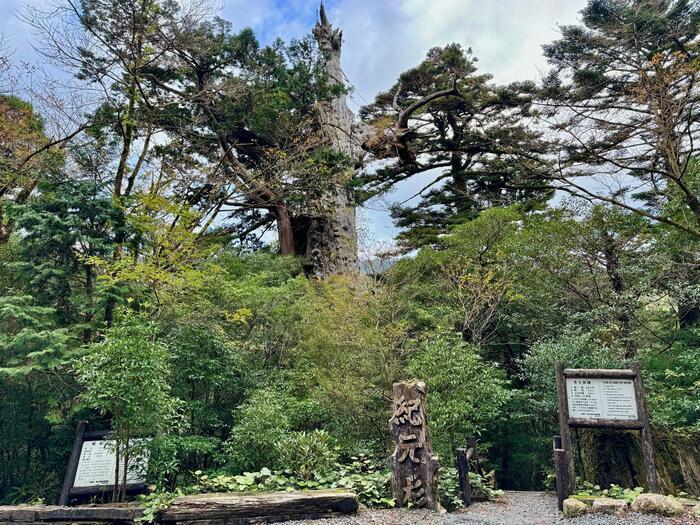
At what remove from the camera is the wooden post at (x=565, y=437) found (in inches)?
180

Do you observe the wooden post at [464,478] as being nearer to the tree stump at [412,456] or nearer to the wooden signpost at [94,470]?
the tree stump at [412,456]

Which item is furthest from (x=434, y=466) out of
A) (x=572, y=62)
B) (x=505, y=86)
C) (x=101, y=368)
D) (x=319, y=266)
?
(x=505, y=86)

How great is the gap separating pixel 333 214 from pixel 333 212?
236mm

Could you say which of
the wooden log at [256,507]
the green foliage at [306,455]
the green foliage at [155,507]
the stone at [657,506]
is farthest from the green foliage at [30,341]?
the stone at [657,506]

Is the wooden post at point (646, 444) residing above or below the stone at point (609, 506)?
above

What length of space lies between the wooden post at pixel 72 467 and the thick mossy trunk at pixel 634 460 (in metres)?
6.48

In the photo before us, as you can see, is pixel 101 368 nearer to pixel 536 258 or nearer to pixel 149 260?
pixel 149 260

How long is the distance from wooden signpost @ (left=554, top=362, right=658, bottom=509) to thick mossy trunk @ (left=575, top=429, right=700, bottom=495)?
127 cm

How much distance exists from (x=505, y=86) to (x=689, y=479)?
9.86 meters

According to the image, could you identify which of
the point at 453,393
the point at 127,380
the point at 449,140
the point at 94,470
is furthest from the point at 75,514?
the point at 449,140

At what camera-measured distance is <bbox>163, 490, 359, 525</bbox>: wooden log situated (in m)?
3.86

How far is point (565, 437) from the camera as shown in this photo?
4875 mm

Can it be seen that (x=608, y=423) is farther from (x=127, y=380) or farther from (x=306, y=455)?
(x=127, y=380)

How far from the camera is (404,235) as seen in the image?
1316 cm
